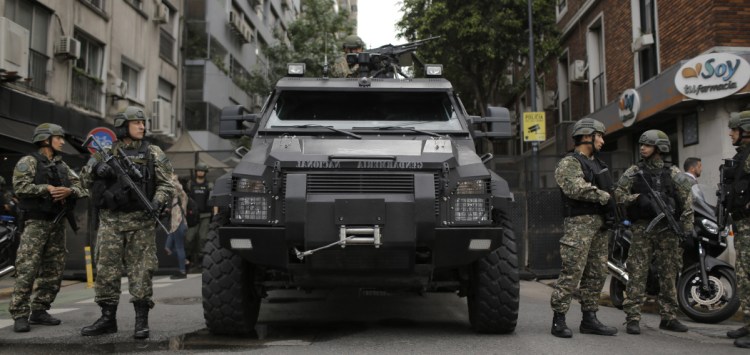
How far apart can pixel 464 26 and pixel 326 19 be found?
38.1 ft

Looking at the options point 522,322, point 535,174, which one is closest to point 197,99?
point 535,174

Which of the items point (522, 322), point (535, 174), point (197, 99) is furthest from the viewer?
point (197, 99)

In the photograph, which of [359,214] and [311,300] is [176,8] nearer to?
[311,300]

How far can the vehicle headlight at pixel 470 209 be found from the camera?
4.71 meters

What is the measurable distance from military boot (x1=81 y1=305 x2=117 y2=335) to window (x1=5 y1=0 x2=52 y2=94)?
1018cm

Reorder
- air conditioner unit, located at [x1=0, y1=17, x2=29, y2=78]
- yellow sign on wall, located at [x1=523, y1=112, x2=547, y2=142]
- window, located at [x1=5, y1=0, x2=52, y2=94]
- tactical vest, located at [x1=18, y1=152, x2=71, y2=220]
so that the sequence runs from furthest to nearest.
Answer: yellow sign on wall, located at [x1=523, y1=112, x2=547, y2=142] < window, located at [x1=5, y1=0, x2=52, y2=94] < air conditioner unit, located at [x1=0, y1=17, x2=29, y2=78] < tactical vest, located at [x1=18, y1=152, x2=71, y2=220]

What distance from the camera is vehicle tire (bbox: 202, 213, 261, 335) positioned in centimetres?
503

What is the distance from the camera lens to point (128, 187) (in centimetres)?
536

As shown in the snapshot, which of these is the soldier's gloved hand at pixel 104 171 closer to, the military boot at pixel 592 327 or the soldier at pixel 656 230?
the military boot at pixel 592 327

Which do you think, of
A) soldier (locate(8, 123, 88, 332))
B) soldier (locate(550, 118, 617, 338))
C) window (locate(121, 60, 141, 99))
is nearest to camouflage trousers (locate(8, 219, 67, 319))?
soldier (locate(8, 123, 88, 332))

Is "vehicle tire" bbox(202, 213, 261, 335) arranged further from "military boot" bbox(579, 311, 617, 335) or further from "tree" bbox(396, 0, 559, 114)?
"tree" bbox(396, 0, 559, 114)

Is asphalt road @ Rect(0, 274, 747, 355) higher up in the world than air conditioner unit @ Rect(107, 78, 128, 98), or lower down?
lower down

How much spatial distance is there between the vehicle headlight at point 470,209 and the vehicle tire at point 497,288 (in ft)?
1.41

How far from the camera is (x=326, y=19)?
28.4m
